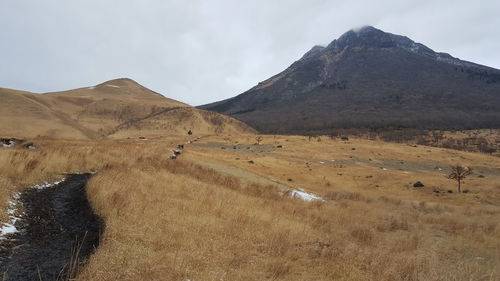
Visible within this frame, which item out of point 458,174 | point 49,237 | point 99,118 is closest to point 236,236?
point 49,237

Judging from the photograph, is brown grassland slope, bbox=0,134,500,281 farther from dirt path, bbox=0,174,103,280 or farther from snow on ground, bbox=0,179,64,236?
dirt path, bbox=0,174,103,280

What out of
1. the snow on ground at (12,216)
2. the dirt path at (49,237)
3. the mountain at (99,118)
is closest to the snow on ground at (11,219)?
the snow on ground at (12,216)

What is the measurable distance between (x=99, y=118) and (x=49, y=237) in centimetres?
10331

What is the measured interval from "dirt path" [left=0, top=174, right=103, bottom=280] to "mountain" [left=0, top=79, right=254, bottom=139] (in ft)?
179

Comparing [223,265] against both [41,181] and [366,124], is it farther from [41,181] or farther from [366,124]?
[366,124]

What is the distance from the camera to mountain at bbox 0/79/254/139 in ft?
204

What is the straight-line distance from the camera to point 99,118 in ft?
327

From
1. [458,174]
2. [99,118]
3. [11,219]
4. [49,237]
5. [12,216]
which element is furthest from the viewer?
[99,118]

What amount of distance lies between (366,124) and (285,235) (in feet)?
487

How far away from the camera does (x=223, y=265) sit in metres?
5.77

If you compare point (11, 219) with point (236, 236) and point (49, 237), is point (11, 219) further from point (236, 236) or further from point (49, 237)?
point (236, 236)

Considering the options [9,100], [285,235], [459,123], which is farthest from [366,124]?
[285,235]

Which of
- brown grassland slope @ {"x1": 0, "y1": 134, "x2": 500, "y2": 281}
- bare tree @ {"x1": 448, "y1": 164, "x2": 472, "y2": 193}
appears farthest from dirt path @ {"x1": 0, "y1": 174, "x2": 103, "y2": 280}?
bare tree @ {"x1": 448, "y1": 164, "x2": 472, "y2": 193}

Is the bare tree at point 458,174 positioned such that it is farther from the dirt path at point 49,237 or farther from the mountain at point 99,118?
the mountain at point 99,118
